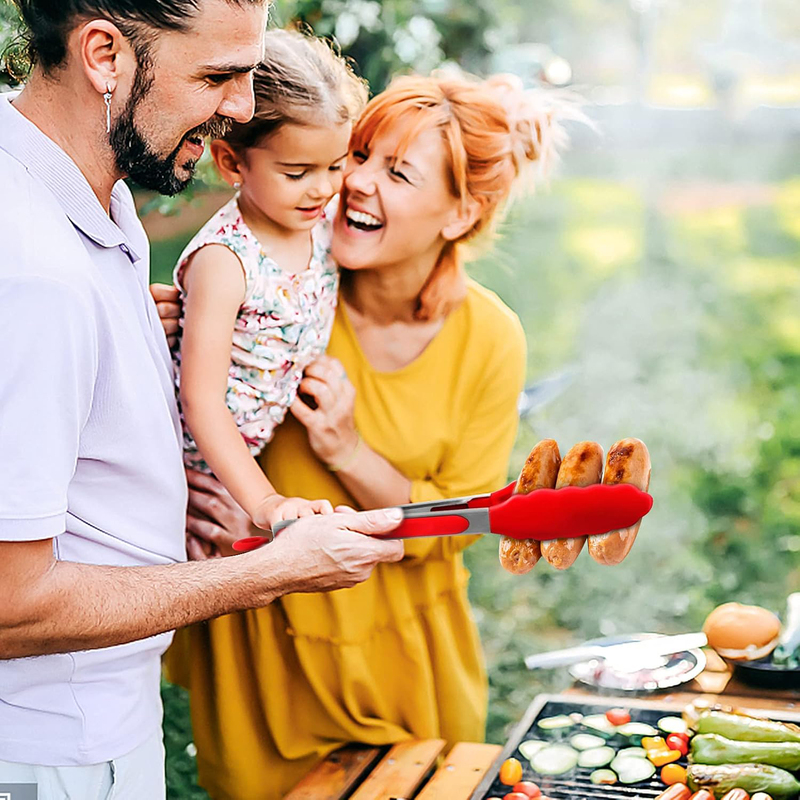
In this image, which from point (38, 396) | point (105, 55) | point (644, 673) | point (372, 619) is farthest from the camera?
point (644, 673)

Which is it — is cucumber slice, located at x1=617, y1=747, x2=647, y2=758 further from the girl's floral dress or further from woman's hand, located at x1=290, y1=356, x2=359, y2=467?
the girl's floral dress

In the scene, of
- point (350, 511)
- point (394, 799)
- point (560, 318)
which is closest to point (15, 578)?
point (350, 511)

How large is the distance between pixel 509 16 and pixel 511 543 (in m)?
3.72

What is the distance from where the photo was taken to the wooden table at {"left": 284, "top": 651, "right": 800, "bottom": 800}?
89.0 inches

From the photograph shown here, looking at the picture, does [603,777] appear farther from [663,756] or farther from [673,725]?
[673,725]

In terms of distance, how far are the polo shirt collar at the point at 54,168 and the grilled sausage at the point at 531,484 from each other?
802 mm

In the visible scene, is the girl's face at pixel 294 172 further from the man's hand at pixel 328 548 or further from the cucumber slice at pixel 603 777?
the cucumber slice at pixel 603 777

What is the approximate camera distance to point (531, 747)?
2320 mm

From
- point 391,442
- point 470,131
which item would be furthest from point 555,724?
point 470,131

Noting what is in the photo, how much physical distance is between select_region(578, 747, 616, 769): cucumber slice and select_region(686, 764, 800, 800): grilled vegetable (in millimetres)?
199

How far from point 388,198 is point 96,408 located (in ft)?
2.83

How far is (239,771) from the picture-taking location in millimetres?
2535

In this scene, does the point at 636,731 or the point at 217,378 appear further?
the point at 636,731

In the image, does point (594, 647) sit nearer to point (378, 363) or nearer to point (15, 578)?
point (378, 363)
